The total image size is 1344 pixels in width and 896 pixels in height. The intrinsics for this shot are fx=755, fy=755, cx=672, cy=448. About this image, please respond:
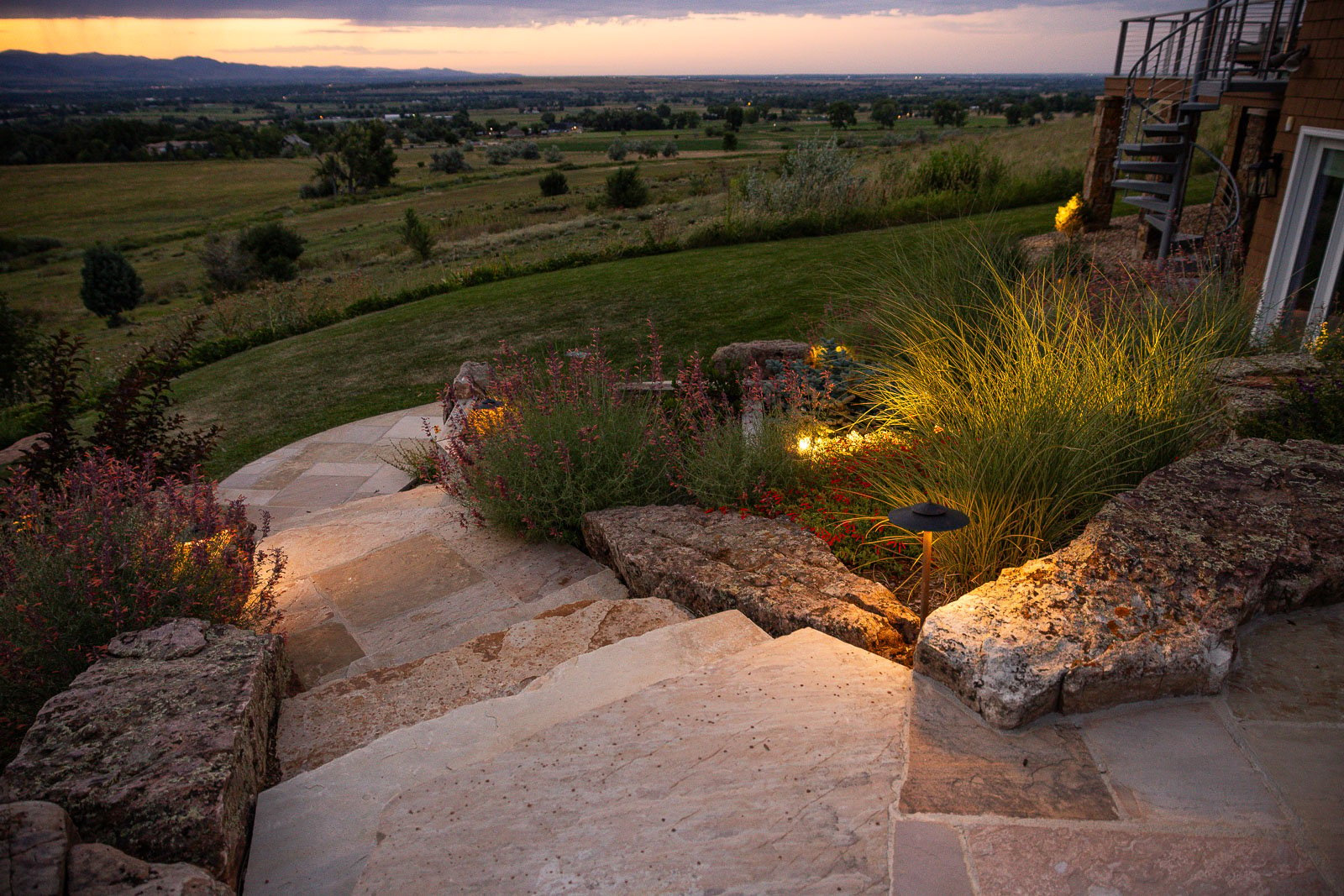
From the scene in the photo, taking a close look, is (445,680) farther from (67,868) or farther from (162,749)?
(67,868)

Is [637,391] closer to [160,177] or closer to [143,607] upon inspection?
[143,607]

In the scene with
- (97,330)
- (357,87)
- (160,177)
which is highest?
(357,87)

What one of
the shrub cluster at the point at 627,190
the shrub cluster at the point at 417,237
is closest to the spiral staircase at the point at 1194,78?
the shrub cluster at the point at 417,237

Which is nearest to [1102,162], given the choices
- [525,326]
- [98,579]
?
[525,326]

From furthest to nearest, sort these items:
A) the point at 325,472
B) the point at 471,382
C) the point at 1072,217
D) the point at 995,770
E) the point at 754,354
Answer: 1. the point at 1072,217
2. the point at 471,382
3. the point at 754,354
4. the point at 325,472
5. the point at 995,770

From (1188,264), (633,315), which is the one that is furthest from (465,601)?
(1188,264)

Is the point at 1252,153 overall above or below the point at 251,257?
above

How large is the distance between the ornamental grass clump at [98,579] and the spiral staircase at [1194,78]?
776 centimetres

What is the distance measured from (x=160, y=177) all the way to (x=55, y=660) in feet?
218

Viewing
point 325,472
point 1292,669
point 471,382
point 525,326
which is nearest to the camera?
point 1292,669

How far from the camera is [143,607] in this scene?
259 cm

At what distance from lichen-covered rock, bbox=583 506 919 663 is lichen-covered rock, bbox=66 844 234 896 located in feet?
5.73

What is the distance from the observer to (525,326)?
9.54m

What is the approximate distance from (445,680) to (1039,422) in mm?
2378
